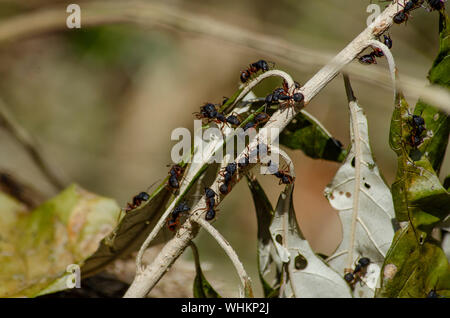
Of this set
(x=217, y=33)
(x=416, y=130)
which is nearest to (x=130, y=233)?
(x=217, y=33)

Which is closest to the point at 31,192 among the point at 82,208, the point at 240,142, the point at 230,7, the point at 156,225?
the point at 82,208

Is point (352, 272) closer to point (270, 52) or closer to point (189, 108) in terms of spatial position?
point (270, 52)

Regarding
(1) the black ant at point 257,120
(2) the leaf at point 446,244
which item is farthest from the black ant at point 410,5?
(2) the leaf at point 446,244

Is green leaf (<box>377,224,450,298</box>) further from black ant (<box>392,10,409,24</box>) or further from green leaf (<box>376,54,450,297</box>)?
black ant (<box>392,10,409,24</box>)

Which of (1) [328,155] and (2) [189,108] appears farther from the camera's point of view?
(2) [189,108]

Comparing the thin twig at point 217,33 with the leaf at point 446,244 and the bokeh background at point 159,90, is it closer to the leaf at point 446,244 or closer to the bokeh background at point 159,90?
the leaf at point 446,244

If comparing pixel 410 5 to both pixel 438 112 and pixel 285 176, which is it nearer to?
pixel 438 112

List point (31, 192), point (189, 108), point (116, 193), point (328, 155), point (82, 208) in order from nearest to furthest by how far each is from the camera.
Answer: point (328, 155) → point (82, 208) → point (31, 192) → point (116, 193) → point (189, 108)

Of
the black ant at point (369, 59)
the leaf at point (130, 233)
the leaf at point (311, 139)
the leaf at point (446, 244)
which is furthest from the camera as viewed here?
the black ant at point (369, 59)
